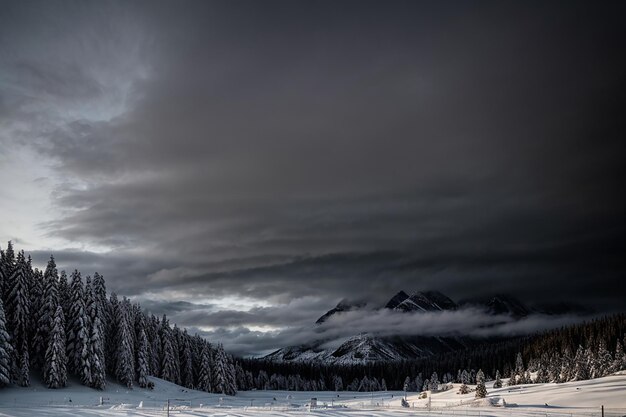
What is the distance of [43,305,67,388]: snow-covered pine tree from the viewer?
265 feet

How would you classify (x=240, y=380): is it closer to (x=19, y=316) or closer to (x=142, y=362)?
(x=142, y=362)

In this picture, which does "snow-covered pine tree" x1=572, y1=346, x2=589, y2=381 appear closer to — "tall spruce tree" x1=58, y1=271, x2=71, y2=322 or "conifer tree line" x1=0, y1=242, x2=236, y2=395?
"conifer tree line" x1=0, y1=242, x2=236, y2=395

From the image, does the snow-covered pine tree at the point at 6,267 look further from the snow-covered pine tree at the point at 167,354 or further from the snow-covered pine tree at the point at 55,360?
the snow-covered pine tree at the point at 167,354

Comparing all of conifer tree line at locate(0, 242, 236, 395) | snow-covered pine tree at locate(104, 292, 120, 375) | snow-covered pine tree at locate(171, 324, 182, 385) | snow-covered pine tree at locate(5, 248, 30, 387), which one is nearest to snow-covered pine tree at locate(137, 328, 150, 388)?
conifer tree line at locate(0, 242, 236, 395)

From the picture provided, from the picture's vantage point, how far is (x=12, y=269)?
85.1m

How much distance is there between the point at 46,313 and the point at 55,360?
26.9 ft

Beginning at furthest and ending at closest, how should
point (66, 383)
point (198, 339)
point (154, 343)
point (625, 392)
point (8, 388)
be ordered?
point (198, 339) < point (154, 343) < point (625, 392) < point (66, 383) < point (8, 388)

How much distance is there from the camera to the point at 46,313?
281 ft

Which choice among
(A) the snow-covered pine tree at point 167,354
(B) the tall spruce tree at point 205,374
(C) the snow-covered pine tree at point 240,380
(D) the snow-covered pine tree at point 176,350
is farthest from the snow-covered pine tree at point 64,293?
(C) the snow-covered pine tree at point 240,380

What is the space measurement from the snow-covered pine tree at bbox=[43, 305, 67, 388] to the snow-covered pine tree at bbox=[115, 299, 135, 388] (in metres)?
15.9

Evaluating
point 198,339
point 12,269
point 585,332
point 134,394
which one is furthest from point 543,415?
point 585,332

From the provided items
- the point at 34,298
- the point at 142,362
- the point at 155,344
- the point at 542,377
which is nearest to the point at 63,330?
the point at 34,298

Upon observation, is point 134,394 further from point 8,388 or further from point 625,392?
point 625,392

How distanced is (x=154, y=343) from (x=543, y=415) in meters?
88.0
